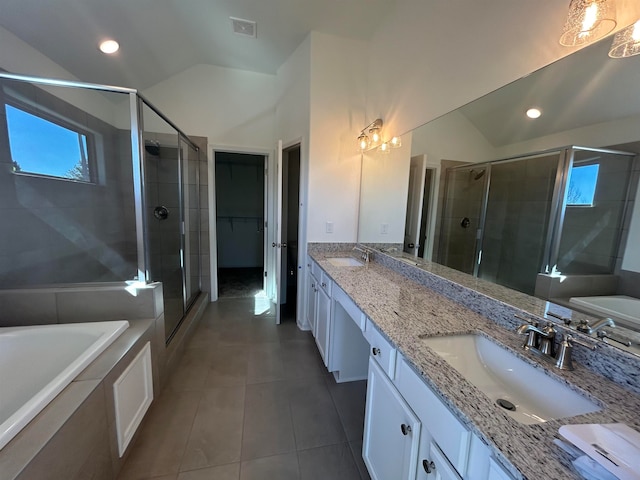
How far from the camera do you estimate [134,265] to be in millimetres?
1881

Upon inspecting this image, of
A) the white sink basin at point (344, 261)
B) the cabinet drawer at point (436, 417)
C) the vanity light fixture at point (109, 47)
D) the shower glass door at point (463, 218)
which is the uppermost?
the vanity light fixture at point (109, 47)

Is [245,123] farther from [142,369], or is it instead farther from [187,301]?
[142,369]

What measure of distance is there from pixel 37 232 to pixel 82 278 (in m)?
0.45

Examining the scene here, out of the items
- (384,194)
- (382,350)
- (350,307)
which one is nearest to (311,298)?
(350,307)

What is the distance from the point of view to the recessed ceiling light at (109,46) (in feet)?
7.11

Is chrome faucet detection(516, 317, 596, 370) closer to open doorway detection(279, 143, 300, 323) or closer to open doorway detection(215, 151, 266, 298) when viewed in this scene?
open doorway detection(279, 143, 300, 323)

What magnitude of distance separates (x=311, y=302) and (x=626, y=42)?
237 centimetres

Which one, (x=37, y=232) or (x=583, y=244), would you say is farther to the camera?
(x=37, y=232)

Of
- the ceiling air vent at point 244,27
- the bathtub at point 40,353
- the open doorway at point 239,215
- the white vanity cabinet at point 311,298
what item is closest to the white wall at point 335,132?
the white vanity cabinet at point 311,298

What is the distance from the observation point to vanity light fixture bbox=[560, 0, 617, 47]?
84 cm

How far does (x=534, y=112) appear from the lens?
1.11 m

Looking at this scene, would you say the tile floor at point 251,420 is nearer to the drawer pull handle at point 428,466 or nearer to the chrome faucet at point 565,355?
the drawer pull handle at point 428,466

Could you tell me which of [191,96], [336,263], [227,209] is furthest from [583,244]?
[227,209]

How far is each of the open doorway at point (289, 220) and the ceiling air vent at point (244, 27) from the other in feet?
3.57
